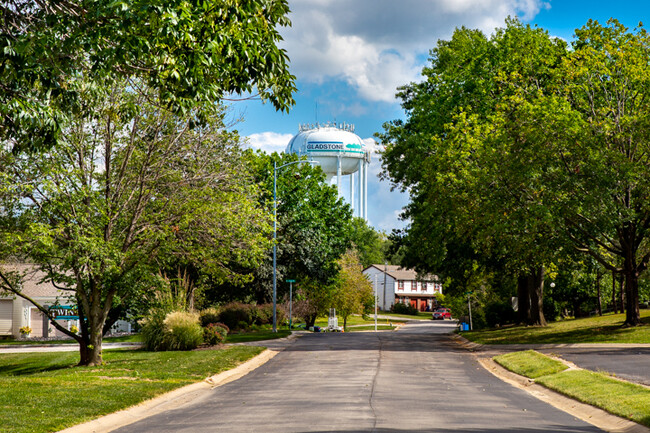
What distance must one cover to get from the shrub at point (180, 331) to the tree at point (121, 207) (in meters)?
2.38

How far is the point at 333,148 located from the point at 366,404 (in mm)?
75372

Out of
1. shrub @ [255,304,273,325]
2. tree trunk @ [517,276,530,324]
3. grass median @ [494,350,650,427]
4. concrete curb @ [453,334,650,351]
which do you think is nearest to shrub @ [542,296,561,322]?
tree trunk @ [517,276,530,324]

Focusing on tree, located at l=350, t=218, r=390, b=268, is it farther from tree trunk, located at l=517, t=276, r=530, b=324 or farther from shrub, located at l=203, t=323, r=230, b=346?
shrub, located at l=203, t=323, r=230, b=346

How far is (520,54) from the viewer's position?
32.5 metres

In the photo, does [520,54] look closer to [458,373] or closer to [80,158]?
[458,373]

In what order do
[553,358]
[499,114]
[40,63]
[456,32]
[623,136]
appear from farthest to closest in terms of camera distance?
[456,32], [499,114], [623,136], [553,358], [40,63]

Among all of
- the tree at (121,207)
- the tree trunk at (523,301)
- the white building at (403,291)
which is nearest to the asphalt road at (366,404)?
the tree at (121,207)

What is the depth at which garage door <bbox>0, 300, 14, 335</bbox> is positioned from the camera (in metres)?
44.5

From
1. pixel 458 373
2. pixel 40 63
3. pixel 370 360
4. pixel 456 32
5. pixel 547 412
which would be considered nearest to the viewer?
pixel 40 63

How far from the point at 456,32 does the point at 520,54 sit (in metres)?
6.19

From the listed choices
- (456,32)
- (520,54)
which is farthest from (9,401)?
(456,32)

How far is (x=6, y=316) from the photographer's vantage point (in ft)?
146

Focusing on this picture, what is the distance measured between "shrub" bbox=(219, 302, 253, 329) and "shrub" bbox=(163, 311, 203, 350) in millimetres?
17878

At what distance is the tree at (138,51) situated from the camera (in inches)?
328
